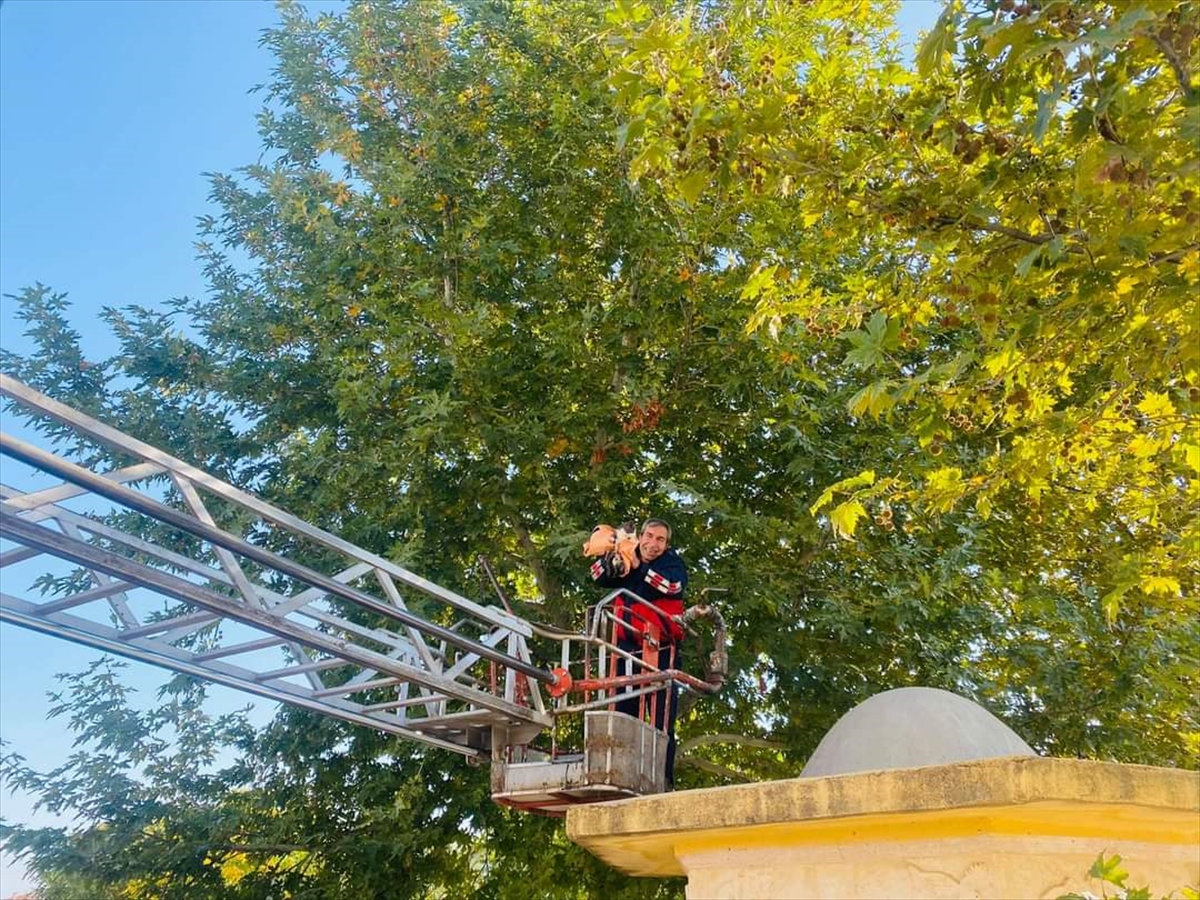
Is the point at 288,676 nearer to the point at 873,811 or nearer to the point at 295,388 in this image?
the point at 873,811

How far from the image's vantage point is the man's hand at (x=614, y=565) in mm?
7250

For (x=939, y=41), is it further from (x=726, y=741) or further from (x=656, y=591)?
(x=726, y=741)

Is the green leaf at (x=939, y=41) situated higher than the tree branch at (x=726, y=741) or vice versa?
the green leaf at (x=939, y=41)

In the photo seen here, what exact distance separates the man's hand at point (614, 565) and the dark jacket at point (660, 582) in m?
0.04

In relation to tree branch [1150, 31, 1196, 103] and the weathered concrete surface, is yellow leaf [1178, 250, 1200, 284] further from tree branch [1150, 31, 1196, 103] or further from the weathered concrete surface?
the weathered concrete surface

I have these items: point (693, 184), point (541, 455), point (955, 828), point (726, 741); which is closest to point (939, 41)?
point (693, 184)

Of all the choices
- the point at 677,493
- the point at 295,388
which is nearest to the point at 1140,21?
the point at 677,493

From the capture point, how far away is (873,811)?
2.80m

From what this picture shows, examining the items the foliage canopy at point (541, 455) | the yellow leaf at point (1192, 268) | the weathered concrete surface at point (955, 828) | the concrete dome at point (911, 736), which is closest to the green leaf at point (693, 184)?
the yellow leaf at point (1192, 268)

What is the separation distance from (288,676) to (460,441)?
469 centimetres

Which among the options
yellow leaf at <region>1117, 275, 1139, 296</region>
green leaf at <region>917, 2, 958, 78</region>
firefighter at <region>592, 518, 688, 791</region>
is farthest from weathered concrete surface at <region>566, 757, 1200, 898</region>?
firefighter at <region>592, 518, 688, 791</region>

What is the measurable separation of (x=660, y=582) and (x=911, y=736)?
3.55 metres

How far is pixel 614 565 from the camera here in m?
7.25

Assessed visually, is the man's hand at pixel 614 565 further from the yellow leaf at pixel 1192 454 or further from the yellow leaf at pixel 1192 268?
the yellow leaf at pixel 1192 268
